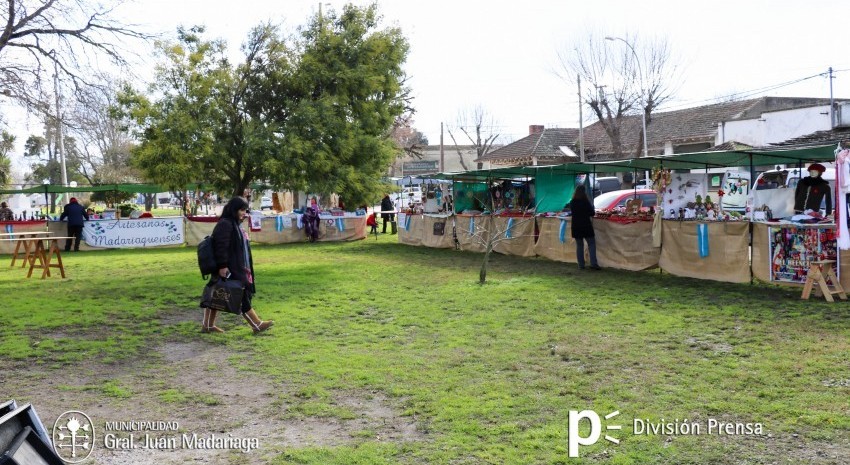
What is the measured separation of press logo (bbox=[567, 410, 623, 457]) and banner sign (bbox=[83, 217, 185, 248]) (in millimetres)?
23353

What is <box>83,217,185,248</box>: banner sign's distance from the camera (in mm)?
26203

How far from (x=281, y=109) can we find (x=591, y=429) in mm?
16325

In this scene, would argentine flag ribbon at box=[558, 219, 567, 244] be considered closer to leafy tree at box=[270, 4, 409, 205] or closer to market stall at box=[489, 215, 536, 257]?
market stall at box=[489, 215, 536, 257]

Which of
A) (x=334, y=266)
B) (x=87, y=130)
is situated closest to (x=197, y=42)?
(x=87, y=130)

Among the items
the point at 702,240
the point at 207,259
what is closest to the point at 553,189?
the point at 702,240

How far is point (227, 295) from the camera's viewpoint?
31.0ft

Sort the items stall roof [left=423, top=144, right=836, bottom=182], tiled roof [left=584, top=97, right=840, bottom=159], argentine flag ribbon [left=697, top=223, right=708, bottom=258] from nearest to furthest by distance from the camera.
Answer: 1. stall roof [left=423, top=144, right=836, bottom=182]
2. argentine flag ribbon [left=697, top=223, right=708, bottom=258]
3. tiled roof [left=584, top=97, right=840, bottom=159]

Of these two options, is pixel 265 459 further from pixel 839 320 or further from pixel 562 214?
pixel 562 214

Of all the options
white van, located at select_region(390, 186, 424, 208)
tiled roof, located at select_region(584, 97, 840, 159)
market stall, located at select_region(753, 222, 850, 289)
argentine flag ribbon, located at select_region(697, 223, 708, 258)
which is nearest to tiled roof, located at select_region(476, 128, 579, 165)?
tiled roof, located at select_region(584, 97, 840, 159)

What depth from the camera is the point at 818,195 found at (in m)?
12.8

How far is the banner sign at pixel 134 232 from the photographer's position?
26203 mm

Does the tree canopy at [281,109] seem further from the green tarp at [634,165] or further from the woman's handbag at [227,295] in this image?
the woman's handbag at [227,295]

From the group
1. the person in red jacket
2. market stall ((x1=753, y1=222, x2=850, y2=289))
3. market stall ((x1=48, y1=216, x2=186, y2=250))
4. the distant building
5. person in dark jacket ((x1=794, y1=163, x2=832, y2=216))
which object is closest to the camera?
market stall ((x1=753, y1=222, x2=850, y2=289))

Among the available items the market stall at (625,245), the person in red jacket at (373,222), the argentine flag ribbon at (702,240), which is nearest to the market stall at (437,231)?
the person in red jacket at (373,222)
